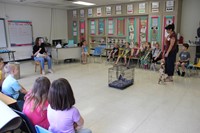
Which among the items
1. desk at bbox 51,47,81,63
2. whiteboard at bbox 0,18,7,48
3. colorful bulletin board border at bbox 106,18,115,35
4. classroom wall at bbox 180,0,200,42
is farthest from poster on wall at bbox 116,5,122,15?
whiteboard at bbox 0,18,7,48

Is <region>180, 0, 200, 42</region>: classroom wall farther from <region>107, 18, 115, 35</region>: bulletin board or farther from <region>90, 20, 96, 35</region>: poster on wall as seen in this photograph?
<region>90, 20, 96, 35</region>: poster on wall

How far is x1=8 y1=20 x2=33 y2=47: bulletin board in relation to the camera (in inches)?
308

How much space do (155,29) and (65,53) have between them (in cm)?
368

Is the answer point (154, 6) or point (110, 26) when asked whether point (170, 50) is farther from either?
point (110, 26)

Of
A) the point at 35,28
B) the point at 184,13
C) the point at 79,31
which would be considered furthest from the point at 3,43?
the point at 184,13

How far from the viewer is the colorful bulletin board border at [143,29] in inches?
290

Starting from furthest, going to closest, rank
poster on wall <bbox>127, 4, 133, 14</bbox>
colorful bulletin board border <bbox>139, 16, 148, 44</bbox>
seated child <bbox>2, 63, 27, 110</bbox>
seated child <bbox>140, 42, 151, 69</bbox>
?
poster on wall <bbox>127, 4, 133, 14</bbox>
colorful bulletin board border <bbox>139, 16, 148, 44</bbox>
seated child <bbox>140, 42, 151, 69</bbox>
seated child <bbox>2, 63, 27, 110</bbox>

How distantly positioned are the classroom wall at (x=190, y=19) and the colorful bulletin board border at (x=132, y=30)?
1.82 metres

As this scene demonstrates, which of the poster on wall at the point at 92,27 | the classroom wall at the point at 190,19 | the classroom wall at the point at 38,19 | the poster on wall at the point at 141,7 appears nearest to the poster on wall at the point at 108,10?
the poster on wall at the point at 92,27

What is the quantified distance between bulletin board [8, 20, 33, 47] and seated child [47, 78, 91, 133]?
288 inches

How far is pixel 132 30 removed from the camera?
25.5 ft

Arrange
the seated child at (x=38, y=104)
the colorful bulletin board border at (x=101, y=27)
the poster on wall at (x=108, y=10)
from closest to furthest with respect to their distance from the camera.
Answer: the seated child at (x=38, y=104) → the poster on wall at (x=108, y=10) → the colorful bulletin board border at (x=101, y=27)

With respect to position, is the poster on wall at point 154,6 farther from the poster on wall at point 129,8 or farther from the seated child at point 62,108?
the seated child at point 62,108

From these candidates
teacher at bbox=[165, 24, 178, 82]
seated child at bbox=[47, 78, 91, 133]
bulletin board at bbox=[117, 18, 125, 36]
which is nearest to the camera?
seated child at bbox=[47, 78, 91, 133]
